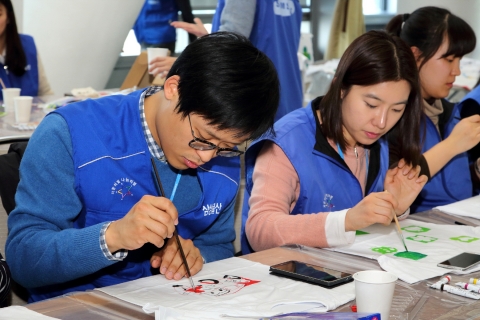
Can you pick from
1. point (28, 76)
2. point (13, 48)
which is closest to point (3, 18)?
point (13, 48)

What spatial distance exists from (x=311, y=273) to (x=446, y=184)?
1.26 metres

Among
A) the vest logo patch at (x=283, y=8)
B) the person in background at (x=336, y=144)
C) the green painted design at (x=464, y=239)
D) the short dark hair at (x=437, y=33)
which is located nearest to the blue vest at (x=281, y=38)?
the vest logo patch at (x=283, y=8)

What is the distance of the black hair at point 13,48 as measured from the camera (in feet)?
11.9

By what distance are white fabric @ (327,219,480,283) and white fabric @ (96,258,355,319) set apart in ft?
0.63

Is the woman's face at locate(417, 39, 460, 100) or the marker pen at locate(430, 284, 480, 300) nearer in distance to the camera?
the marker pen at locate(430, 284, 480, 300)

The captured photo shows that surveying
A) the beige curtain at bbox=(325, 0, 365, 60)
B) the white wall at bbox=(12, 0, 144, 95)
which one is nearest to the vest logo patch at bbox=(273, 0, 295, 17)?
the white wall at bbox=(12, 0, 144, 95)

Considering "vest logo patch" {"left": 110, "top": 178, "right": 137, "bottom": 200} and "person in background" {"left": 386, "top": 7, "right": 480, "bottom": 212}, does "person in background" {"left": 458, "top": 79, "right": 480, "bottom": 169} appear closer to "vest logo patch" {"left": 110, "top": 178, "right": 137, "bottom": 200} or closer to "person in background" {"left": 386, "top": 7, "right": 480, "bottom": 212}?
"person in background" {"left": 386, "top": 7, "right": 480, "bottom": 212}

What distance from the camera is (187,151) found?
1.44 metres

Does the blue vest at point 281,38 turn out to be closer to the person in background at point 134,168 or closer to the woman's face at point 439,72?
the woman's face at point 439,72

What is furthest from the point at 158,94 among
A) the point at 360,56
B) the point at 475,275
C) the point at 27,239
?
the point at 475,275

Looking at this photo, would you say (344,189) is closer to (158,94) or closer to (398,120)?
(398,120)

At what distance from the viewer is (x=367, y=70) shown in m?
1.90

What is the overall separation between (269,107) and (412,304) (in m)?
0.50

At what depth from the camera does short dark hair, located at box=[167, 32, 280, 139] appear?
1.36 metres
